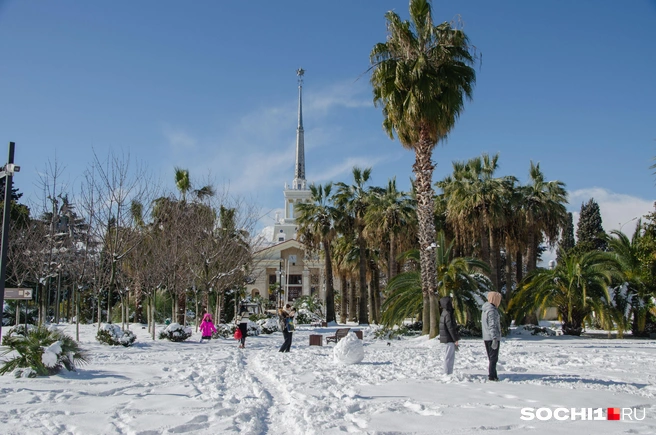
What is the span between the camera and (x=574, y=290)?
82.5 feet

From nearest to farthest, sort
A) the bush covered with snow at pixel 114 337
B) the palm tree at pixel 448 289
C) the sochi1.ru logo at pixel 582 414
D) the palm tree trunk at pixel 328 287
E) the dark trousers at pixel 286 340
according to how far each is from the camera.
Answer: the sochi1.ru logo at pixel 582 414 < the dark trousers at pixel 286 340 < the bush covered with snow at pixel 114 337 < the palm tree at pixel 448 289 < the palm tree trunk at pixel 328 287

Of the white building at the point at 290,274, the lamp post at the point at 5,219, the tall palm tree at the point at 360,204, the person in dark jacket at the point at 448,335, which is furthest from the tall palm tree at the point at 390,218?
the white building at the point at 290,274

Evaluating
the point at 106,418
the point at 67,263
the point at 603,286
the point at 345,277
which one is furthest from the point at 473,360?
the point at 345,277

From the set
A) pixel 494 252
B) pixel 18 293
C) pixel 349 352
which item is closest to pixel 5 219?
pixel 18 293

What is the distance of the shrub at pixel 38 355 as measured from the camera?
10.1 m

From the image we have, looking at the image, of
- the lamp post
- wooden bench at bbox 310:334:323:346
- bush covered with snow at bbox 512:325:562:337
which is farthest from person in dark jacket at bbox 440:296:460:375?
bush covered with snow at bbox 512:325:562:337

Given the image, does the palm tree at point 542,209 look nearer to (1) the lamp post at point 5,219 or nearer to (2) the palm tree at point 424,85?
(2) the palm tree at point 424,85

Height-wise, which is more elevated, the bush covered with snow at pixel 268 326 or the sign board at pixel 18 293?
the sign board at pixel 18 293

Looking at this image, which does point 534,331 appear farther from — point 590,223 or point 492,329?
point 590,223

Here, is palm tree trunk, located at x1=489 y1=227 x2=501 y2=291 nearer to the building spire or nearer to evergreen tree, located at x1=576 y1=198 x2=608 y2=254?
evergreen tree, located at x1=576 y1=198 x2=608 y2=254

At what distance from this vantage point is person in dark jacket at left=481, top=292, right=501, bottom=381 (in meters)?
9.73

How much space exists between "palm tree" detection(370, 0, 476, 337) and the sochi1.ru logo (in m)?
13.9

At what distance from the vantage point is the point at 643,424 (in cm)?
657

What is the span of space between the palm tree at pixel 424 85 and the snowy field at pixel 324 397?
8.43 metres
